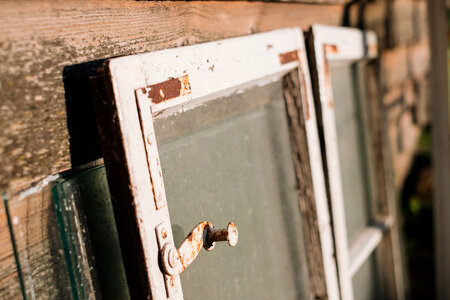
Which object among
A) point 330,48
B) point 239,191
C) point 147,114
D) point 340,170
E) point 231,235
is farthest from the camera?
point 340,170

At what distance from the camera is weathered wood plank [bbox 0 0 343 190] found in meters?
0.64

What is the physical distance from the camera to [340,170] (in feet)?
5.91

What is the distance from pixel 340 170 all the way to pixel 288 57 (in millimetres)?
773

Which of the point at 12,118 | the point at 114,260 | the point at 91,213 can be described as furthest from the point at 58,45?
the point at 114,260

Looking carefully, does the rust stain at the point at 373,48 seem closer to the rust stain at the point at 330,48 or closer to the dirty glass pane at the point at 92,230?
the rust stain at the point at 330,48

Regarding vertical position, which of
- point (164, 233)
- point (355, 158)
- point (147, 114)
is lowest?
point (355, 158)

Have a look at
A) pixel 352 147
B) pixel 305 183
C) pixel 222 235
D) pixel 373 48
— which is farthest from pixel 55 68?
pixel 373 48

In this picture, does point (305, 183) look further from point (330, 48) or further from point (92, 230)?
point (92, 230)

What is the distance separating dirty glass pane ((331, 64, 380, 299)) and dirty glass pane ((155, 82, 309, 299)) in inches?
23.2

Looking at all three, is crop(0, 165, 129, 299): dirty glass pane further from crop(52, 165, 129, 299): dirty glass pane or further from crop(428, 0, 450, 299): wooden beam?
crop(428, 0, 450, 299): wooden beam

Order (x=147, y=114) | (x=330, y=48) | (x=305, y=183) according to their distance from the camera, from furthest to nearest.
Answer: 1. (x=330, y=48)
2. (x=305, y=183)
3. (x=147, y=114)

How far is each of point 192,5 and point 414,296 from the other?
2562 millimetres

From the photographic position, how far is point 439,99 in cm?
193

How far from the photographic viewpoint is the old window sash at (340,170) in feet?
4.48
